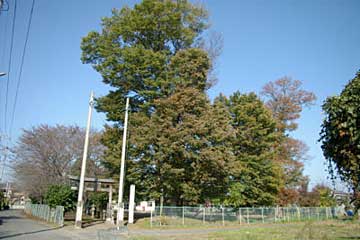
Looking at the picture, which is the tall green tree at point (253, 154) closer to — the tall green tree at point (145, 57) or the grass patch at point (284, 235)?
the tall green tree at point (145, 57)

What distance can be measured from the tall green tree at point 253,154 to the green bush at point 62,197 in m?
14.2

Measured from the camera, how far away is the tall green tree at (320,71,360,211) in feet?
26.2

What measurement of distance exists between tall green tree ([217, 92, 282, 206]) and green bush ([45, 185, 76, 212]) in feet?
46.5

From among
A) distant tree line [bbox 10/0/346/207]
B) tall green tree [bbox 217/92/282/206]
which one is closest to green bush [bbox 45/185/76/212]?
distant tree line [bbox 10/0/346/207]

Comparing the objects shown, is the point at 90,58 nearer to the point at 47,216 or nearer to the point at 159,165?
the point at 159,165

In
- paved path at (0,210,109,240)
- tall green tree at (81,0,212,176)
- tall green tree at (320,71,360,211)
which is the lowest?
paved path at (0,210,109,240)

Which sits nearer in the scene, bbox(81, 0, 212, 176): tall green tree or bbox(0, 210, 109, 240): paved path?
bbox(0, 210, 109, 240): paved path

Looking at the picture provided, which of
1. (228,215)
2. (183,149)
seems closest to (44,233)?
(183,149)

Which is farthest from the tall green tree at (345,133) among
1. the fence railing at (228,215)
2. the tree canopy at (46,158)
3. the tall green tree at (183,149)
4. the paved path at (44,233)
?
the tree canopy at (46,158)

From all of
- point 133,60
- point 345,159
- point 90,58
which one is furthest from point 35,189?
point 345,159

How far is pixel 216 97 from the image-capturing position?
35719 millimetres

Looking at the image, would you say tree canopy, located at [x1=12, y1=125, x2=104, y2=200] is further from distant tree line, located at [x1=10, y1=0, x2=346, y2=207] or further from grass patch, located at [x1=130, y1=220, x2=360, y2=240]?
grass patch, located at [x1=130, y1=220, x2=360, y2=240]

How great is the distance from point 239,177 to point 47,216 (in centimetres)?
1864

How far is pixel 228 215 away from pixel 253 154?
7708 millimetres
